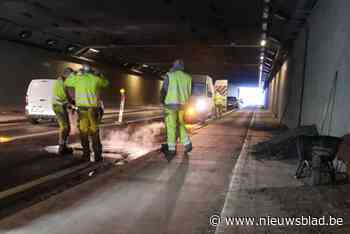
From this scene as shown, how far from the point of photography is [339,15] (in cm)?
693

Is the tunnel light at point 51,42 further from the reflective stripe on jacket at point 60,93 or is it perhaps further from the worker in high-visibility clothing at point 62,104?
the reflective stripe on jacket at point 60,93

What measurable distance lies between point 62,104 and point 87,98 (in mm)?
1373

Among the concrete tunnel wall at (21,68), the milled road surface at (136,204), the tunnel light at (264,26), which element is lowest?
the milled road surface at (136,204)

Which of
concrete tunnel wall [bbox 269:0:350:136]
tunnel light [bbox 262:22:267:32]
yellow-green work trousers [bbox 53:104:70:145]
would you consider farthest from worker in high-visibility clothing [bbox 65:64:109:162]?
tunnel light [bbox 262:22:267:32]

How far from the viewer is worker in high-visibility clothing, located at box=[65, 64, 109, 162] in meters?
6.85

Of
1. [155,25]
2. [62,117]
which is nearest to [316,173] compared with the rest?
[62,117]

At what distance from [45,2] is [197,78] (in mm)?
8965

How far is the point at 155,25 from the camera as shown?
19328mm

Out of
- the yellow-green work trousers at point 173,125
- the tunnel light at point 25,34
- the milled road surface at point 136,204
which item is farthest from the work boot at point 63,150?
the tunnel light at point 25,34

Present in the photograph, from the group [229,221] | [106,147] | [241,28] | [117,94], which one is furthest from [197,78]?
[117,94]

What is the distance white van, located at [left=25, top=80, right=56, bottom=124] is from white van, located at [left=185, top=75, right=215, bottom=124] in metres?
7.02

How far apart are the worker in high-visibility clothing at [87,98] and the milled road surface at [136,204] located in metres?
1.47

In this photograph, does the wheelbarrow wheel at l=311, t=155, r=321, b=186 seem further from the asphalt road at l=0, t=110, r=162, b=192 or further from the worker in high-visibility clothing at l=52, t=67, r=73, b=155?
the worker in high-visibility clothing at l=52, t=67, r=73, b=155

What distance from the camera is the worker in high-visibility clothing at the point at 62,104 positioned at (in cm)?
777
